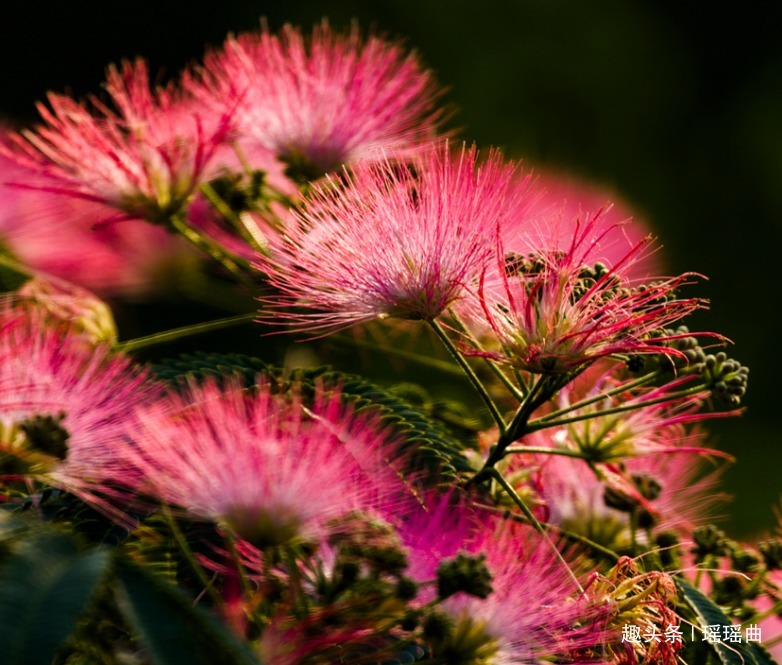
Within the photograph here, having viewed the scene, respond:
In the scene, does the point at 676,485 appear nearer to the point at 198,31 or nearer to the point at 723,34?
the point at 198,31

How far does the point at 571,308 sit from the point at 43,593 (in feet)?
1.27

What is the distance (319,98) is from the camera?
3.46 feet

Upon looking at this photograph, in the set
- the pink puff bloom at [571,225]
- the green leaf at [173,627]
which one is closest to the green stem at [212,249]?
the pink puff bloom at [571,225]

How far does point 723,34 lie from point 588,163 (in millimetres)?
710

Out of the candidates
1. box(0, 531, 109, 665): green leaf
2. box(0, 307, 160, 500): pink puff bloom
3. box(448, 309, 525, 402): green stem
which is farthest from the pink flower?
box(0, 531, 109, 665): green leaf

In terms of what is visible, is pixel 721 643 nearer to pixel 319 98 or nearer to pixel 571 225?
pixel 571 225

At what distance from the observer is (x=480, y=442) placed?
969mm

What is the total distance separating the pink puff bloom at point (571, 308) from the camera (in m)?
0.77

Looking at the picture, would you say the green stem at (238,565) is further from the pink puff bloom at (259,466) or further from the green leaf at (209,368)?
the green leaf at (209,368)

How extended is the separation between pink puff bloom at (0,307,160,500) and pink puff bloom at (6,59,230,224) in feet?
0.69

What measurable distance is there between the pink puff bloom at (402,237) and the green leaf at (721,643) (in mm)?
263

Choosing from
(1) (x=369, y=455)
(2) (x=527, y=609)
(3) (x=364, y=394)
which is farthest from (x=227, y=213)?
(2) (x=527, y=609)

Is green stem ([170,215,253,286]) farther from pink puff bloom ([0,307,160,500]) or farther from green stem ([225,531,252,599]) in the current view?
green stem ([225,531,252,599])

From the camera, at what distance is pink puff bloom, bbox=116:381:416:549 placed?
0.72 metres
